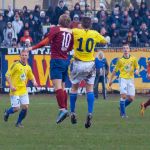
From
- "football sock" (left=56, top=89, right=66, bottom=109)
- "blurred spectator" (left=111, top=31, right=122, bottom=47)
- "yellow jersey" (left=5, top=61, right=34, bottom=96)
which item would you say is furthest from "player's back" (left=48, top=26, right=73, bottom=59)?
"blurred spectator" (left=111, top=31, right=122, bottom=47)

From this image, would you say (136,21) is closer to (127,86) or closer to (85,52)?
(127,86)

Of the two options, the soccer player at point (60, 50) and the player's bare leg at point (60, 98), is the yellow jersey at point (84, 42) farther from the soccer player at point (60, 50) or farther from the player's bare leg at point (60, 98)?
the player's bare leg at point (60, 98)

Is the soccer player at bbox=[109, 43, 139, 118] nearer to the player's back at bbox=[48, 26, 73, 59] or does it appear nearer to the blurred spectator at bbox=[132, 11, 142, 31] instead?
the player's back at bbox=[48, 26, 73, 59]

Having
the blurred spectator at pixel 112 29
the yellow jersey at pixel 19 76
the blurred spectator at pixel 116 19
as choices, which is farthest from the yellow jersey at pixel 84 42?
the blurred spectator at pixel 116 19

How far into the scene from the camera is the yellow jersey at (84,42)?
56.9 ft

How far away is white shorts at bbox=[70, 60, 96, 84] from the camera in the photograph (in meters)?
17.3

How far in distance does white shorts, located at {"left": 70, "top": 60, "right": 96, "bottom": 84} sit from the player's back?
318mm

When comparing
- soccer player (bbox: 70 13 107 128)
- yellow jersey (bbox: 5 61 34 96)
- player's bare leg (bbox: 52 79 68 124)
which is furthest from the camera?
yellow jersey (bbox: 5 61 34 96)

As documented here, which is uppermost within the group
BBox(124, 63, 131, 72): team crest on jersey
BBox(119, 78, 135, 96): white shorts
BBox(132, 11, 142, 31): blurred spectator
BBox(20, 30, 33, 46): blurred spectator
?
BBox(132, 11, 142, 31): blurred spectator

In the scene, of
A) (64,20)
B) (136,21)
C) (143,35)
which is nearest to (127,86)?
(64,20)

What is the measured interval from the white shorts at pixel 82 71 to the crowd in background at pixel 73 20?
16008 mm

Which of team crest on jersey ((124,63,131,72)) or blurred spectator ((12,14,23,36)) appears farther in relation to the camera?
blurred spectator ((12,14,23,36))

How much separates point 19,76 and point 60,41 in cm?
183

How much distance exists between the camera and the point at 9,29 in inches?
1348
